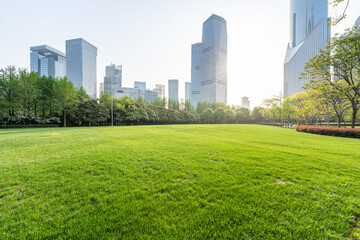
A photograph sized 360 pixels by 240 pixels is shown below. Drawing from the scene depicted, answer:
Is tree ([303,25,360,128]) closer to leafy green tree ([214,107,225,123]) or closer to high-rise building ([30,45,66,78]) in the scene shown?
leafy green tree ([214,107,225,123])

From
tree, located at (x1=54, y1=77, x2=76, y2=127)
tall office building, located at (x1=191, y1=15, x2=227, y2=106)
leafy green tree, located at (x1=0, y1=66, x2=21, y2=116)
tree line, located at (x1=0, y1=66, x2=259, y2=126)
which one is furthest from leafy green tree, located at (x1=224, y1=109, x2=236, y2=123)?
tall office building, located at (x1=191, y1=15, x2=227, y2=106)

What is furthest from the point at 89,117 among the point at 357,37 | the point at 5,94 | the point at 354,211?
the point at 357,37

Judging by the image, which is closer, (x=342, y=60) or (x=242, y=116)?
(x=342, y=60)

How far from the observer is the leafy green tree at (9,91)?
24055 mm

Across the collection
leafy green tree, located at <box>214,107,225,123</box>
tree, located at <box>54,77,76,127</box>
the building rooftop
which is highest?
the building rooftop

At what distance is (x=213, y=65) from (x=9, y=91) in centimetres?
12952

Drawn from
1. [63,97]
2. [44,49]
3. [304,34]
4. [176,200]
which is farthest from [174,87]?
[176,200]

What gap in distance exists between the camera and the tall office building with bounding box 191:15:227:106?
125250 millimetres

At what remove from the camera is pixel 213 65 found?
417ft

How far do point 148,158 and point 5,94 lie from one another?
37.6m

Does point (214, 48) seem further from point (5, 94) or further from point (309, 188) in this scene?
point (309, 188)

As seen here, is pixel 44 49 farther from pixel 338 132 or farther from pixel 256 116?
pixel 338 132

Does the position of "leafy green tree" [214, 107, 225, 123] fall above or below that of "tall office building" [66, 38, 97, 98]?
below

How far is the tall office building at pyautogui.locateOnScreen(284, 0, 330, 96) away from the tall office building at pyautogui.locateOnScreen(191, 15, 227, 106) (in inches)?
2156
